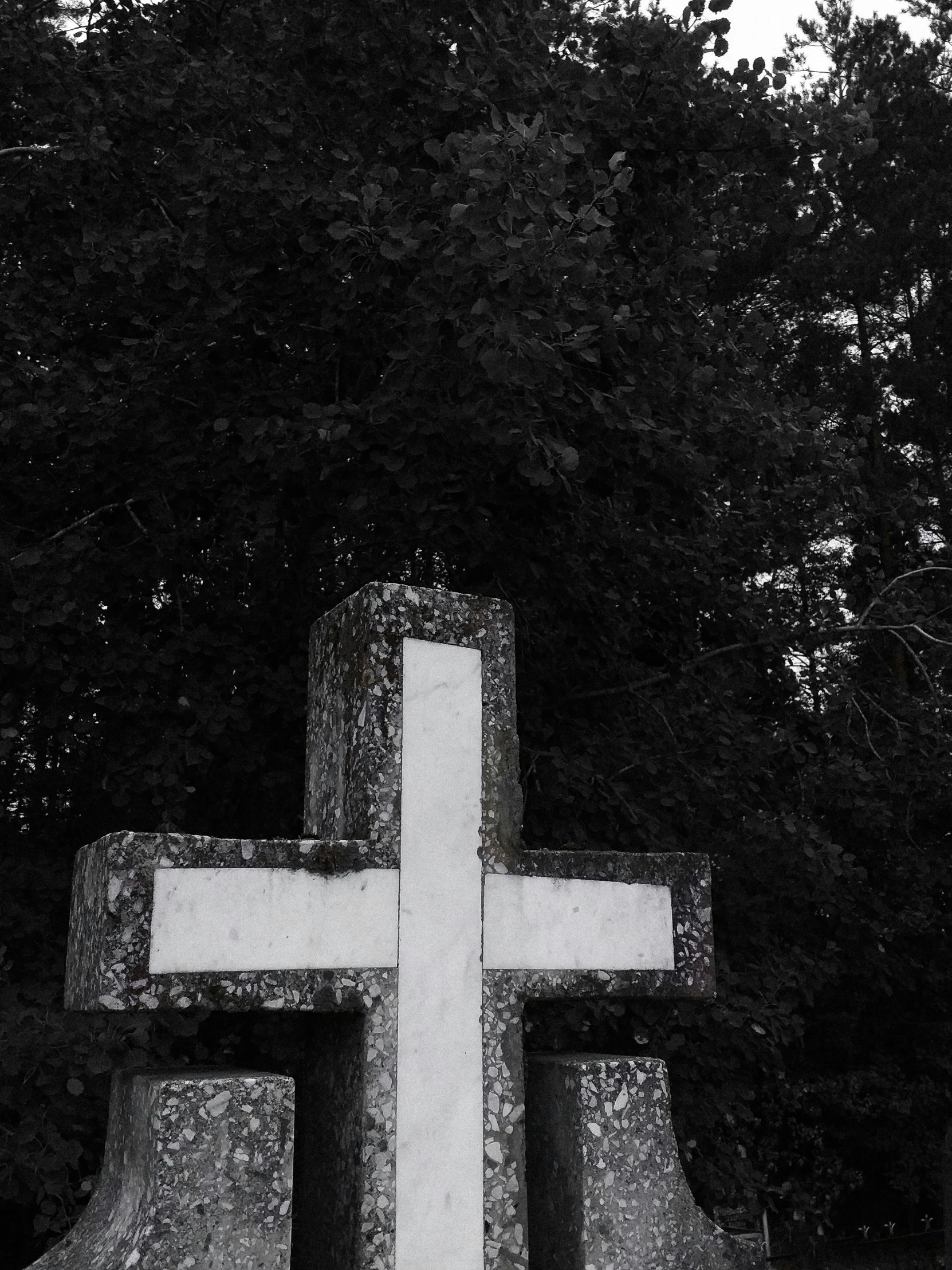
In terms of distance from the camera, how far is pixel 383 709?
2.06 metres

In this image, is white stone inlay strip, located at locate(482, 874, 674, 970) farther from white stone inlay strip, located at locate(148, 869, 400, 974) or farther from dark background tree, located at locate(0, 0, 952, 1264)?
dark background tree, located at locate(0, 0, 952, 1264)

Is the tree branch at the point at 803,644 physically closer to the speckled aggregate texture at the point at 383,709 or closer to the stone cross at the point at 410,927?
the stone cross at the point at 410,927

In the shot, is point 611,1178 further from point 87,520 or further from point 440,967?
point 87,520

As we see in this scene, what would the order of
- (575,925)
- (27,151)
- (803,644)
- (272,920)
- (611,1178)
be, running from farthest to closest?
(803,644) → (27,151) → (575,925) → (611,1178) → (272,920)

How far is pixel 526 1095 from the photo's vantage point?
7.16 feet

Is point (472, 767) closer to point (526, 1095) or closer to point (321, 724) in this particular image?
point (321, 724)

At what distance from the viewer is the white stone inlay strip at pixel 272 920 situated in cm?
180

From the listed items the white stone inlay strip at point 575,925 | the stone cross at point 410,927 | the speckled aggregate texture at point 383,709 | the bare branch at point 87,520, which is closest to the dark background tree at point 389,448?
the bare branch at point 87,520

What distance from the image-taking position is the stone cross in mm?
1828

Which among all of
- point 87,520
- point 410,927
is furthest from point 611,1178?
point 87,520

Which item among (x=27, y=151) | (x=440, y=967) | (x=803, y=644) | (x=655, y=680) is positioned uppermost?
(x=27, y=151)

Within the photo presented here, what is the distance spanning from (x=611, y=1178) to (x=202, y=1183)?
2.28ft

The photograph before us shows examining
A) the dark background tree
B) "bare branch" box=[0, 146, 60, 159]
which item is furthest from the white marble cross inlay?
"bare branch" box=[0, 146, 60, 159]

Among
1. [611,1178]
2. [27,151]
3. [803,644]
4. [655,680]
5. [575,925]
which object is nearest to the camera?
[611,1178]
